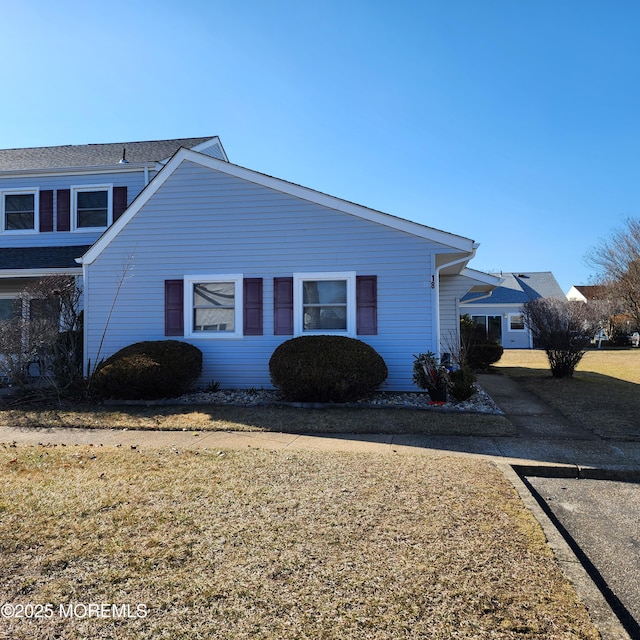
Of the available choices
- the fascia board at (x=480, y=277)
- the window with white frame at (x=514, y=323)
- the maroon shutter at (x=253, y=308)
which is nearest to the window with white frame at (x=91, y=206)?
the maroon shutter at (x=253, y=308)

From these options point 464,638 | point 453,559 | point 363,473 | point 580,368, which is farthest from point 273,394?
point 580,368

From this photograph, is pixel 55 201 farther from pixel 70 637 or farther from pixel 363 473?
pixel 70 637

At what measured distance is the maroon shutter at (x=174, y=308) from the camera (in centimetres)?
1092

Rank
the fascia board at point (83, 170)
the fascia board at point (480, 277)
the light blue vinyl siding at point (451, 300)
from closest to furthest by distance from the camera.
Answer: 1. the fascia board at point (480, 277)
2. the light blue vinyl siding at point (451, 300)
3. the fascia board at point (83, 170)

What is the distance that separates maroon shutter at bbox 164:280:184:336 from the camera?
10.9 metres

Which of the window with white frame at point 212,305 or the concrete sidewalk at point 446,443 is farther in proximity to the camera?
the window with white frame at point 212,305

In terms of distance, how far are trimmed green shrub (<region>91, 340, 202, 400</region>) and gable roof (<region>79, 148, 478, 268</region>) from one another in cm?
309

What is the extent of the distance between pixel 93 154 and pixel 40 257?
4696 mm

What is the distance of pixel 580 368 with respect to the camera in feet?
59.1

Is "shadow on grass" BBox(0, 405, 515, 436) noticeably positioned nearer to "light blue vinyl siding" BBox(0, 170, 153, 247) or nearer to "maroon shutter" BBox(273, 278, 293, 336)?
"maroon shutter" BBox(273, 278, 293, 336)

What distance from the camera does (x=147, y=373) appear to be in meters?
9.20

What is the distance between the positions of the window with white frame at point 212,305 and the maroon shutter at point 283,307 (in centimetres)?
89

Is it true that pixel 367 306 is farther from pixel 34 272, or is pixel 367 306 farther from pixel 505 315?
pixel 505 315

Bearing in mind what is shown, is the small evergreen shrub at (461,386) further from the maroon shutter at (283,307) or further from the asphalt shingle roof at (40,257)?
the asphalt shingle roof at (40,257)
